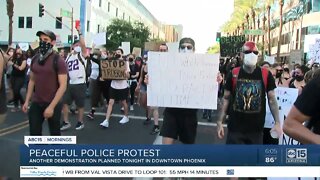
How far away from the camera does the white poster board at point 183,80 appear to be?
492 centimetres

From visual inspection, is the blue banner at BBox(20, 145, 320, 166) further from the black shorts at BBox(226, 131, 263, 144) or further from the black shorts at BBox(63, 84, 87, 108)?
the black shorts at BBox(63, 84, 87, 108)

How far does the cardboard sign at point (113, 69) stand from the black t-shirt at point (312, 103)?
7789 mm

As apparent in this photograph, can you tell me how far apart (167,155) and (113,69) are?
26.0 ft

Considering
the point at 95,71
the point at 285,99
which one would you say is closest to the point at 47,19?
the point at 95,71

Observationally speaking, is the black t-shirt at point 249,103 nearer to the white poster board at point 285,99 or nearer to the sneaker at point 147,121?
the white poster board at point 285,99

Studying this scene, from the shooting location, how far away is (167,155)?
276cm

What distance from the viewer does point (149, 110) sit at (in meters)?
10.4

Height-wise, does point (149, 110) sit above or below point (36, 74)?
below

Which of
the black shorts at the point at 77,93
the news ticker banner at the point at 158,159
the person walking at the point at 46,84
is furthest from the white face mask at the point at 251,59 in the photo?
the black shorts at the point at 77,93

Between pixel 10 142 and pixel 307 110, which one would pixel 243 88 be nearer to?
pixel 307 110

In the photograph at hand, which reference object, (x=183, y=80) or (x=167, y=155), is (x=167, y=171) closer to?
(x=167, y=155)

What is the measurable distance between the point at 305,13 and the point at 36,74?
60.0 m

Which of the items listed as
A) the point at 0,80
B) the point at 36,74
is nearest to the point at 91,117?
the point at 36,74

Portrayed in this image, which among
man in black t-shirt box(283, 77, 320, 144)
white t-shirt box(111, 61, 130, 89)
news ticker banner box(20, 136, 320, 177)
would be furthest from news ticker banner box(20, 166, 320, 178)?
white t-shirt box(111, 61, 130, 89)
